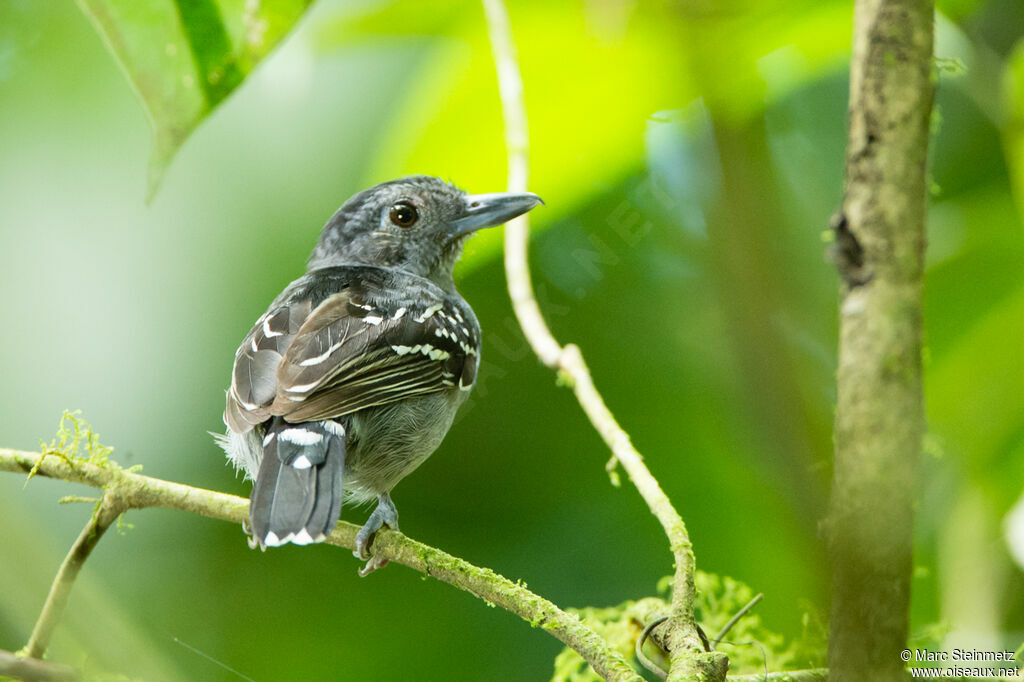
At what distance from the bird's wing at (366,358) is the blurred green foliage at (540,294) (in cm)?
34

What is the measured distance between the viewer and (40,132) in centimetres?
288

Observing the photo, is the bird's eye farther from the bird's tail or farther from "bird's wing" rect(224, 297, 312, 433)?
the bird's tail

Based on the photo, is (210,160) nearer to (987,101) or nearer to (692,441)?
(692,441)

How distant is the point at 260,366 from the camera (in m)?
1.72

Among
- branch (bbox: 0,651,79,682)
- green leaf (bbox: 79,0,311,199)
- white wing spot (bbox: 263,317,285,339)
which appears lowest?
branch (bbox: 0,651,79,682)

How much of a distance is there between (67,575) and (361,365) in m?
0.64

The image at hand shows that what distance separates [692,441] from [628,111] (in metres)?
0.90

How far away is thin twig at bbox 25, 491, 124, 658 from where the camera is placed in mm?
1398

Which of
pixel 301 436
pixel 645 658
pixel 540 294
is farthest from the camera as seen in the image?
pixel 540 294

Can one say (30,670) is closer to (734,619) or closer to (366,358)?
(366,358)

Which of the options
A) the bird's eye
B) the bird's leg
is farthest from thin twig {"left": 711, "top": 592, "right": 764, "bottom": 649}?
the bird's eye

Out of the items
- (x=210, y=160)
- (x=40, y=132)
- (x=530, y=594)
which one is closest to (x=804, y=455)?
(x=530, y=594)

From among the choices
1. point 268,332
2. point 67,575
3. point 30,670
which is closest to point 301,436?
point 268,332

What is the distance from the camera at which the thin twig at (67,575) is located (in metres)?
1.40
